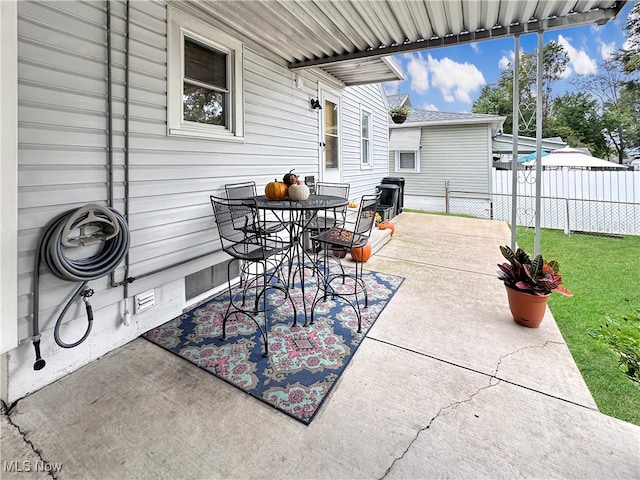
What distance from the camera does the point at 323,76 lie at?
5.40m

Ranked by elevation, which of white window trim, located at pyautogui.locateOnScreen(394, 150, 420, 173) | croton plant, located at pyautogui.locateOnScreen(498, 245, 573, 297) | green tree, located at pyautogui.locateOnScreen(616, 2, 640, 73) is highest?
green tree, located at pyautogui.locateOnScreen(616, 2, 640, 73)

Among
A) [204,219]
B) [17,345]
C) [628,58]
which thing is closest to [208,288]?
[204,219]

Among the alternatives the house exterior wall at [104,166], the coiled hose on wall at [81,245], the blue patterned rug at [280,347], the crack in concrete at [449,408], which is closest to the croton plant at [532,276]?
the crack in concrete at [449,408]

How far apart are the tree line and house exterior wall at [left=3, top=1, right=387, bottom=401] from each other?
20086 mm

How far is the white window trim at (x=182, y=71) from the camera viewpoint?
8.91 ft

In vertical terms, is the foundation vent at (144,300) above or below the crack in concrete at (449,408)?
above

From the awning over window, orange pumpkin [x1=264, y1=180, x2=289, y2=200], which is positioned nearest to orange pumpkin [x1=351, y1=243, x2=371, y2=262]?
orange pumpkin [x1=264, y1=180, x2=289, y2=200]

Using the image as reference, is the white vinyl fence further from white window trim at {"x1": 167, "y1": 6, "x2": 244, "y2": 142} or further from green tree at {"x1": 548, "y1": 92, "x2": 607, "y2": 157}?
green tree at {"x1": 548, "y1": 92, "x2": 607, "y2": 157}

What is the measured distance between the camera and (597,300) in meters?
3.45

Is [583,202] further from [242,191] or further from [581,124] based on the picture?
[581,124]

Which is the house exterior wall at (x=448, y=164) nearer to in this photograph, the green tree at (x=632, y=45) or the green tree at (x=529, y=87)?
the green tree at (x=632, y=45)

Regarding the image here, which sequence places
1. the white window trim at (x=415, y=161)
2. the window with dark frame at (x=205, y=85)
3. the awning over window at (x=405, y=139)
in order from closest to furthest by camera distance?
the window with dark frame at (x=205, y=85) → the awning over window at (x=405, y=139) → the white window trim at (x=415, y=161)

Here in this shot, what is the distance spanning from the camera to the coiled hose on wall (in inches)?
75.8

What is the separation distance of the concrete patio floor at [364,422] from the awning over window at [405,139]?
37.5 ft
